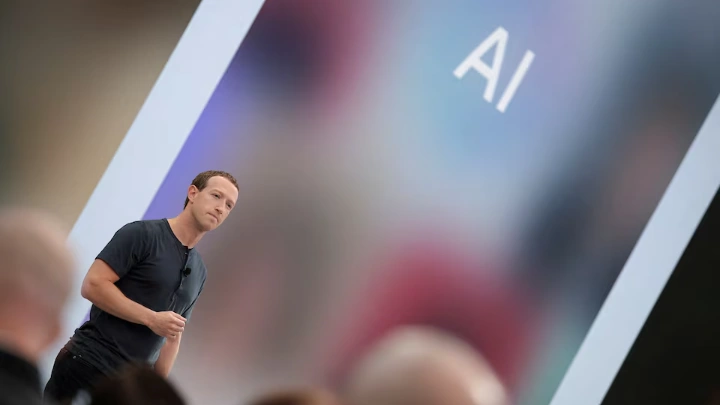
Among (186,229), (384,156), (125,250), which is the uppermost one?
(384,156)

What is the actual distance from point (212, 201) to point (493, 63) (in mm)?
1623

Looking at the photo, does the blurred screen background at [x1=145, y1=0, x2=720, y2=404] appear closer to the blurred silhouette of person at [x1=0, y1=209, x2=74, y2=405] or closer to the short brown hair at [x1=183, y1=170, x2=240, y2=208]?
the short brown hair at [x1=183, y1=170, x2=240, y2=208]

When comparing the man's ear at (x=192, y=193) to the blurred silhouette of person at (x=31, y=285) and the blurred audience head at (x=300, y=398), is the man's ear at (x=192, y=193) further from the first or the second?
the blurred audience head at (x=300, y=398)

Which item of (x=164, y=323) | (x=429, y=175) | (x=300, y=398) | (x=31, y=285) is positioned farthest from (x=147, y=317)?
(x=429, y=175)

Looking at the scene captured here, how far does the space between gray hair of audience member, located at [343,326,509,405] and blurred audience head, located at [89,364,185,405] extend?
0.78 feet

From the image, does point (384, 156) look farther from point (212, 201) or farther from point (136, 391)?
point (136, 391)

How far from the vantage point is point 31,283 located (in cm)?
110

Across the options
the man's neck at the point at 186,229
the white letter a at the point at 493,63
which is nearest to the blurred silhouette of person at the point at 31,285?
the man's neck at the point at 186,229

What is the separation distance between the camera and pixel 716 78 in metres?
4.12

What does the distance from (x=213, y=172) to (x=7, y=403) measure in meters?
1.75

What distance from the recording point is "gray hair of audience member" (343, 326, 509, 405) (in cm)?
93

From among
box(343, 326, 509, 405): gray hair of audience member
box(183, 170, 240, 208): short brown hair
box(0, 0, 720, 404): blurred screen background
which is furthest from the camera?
box(0, 0, 720, 404): blurred screen background

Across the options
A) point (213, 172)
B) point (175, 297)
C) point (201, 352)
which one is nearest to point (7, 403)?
point (175, 297)

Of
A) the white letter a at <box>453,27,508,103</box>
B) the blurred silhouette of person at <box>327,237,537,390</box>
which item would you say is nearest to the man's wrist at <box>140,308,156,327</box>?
the blurred silhouette of person at <box>327,237,537,390</box>
